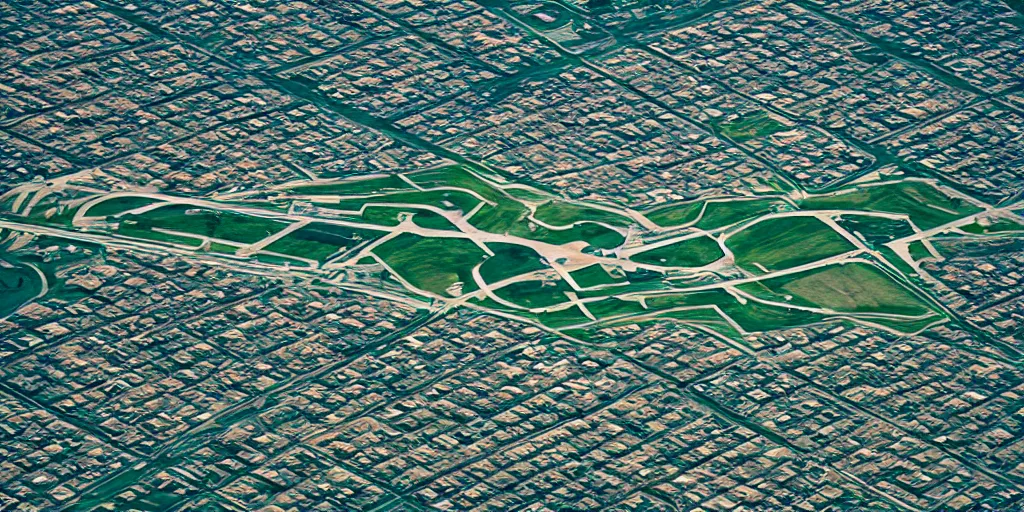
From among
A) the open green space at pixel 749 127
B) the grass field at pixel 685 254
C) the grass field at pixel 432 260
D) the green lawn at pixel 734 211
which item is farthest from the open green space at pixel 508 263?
the open green space at pixel 749 127

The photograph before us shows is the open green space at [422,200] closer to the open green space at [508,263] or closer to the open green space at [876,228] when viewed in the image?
the open green space at [508,263]

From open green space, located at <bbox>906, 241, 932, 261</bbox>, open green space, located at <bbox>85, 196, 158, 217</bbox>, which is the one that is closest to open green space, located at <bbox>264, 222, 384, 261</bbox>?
open green space, located at <bbox>85, 196, 158, 217</bbox>

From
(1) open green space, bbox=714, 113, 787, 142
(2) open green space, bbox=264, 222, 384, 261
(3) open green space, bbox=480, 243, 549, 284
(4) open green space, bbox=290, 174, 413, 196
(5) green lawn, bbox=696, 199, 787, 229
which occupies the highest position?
(1) open green space, bbox=714, 113, 787, 142

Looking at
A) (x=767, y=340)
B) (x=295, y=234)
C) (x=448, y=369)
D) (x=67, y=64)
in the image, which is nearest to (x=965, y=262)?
(x=767, y=340)

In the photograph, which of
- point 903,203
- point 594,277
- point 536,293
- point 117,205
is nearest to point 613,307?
point 594,277

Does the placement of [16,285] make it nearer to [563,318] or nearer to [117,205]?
[117,205]

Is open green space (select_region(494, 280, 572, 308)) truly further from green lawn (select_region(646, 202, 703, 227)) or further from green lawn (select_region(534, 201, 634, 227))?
green lawn (select_region(646, 202, 703, 227))
